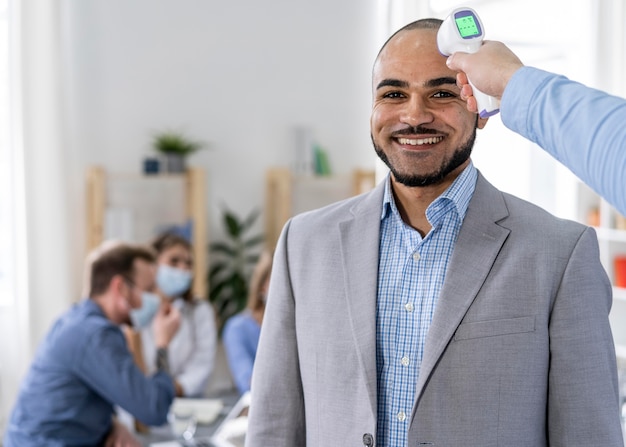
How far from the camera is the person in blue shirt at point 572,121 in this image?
821 mm

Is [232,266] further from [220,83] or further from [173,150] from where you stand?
[220,83]

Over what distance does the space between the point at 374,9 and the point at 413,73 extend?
14.3 feet

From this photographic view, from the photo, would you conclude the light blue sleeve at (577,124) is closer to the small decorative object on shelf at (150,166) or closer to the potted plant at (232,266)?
the small decorative object on shelf at (150,166)

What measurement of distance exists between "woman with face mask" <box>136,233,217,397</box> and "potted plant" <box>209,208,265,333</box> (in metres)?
0.62

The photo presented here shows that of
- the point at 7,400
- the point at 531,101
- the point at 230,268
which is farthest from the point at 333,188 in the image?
the point at 531,101

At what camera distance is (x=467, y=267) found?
4.13 feet

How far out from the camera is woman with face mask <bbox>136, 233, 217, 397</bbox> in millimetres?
4031

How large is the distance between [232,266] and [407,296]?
12.3 feet

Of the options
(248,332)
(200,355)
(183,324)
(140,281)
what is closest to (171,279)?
(183,324)

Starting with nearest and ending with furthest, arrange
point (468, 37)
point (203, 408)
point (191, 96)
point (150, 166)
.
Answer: point (468, 37) → point (203, 408) → point (150, 166) → point (191, 96)

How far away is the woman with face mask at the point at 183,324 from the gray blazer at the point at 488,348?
2.75 meters

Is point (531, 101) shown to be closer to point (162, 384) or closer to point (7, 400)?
point (162, 384)

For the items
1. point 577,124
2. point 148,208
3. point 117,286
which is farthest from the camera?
point 148,208

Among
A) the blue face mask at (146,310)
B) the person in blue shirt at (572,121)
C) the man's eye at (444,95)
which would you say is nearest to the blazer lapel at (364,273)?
the man's eye at (444,95)
